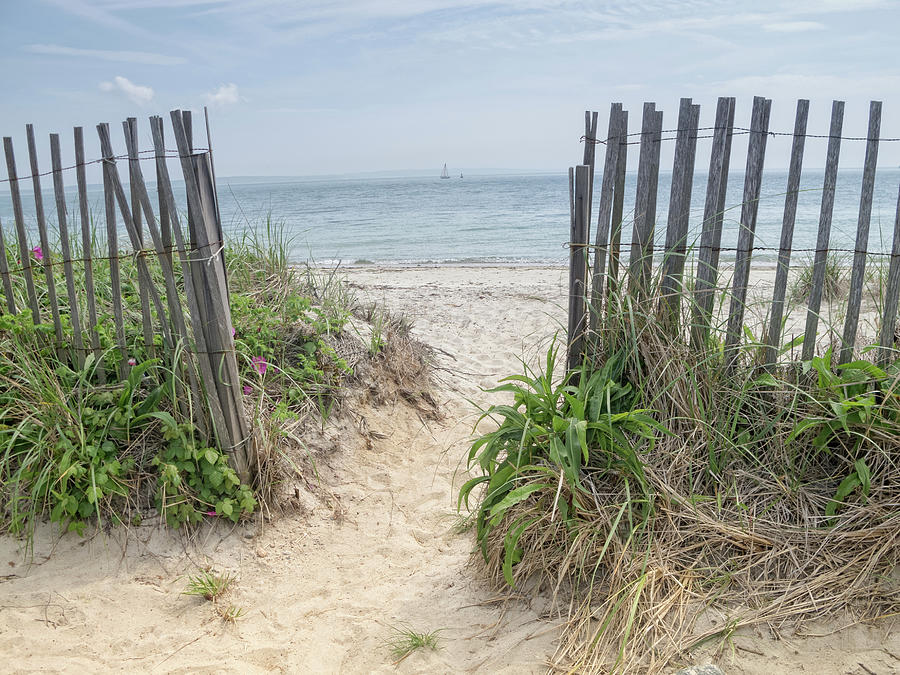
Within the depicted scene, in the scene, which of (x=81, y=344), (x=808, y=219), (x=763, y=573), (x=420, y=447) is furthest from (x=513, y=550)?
(x=808, y=219)

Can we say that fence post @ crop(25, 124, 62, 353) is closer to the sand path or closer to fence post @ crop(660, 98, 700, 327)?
the sand path

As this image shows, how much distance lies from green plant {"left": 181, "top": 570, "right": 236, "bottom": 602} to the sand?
0.13 feet

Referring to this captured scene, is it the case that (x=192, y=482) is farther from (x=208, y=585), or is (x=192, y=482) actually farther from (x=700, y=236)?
(x=700, y=236)

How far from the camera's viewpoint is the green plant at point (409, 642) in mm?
2572

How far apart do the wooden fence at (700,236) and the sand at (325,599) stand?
132 cm

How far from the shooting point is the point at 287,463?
12.3 feet

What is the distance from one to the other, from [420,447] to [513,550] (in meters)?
1.93

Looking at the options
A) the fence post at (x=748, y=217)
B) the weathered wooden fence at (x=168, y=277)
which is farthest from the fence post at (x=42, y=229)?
the fence post at (x=748, y=217)

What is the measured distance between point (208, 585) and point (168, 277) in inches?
58.5

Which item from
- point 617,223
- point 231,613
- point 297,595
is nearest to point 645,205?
point 617,223

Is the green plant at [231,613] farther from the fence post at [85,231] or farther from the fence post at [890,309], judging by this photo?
the fence post at [890,309]

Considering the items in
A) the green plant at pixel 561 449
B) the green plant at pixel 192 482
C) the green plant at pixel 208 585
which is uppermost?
the green plant at pixel 561 449

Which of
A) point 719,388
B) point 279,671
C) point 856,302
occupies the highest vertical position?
point 856,302

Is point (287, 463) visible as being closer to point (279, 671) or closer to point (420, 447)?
point (420, 447)
